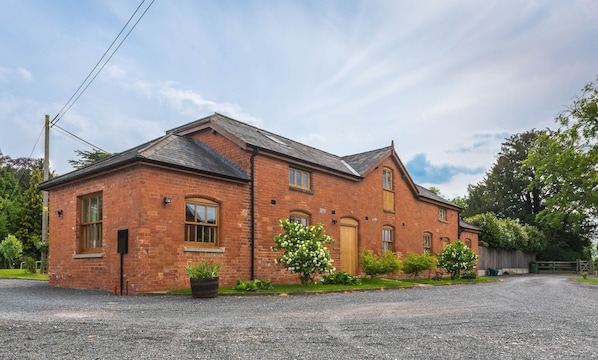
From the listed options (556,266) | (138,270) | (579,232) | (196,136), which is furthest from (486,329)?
(579,232)

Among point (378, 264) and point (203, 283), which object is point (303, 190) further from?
point (203, 283)

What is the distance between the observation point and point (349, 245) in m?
20.8

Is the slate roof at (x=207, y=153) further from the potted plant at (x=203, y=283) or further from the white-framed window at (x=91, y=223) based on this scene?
the potted plant at (x=203, y=283)

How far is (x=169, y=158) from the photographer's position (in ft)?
46.4

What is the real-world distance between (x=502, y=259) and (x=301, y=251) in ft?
92.5

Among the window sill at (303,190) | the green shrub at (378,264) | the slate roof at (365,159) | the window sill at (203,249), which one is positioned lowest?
the green shrub at (378,264)

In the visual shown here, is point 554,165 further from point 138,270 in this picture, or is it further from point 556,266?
point 138,270

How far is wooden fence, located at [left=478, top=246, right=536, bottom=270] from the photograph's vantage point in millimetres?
34781

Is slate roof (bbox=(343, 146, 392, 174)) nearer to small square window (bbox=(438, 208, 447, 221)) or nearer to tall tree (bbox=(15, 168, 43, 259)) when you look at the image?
small square window (bbox=(438, 208, 447, 221))

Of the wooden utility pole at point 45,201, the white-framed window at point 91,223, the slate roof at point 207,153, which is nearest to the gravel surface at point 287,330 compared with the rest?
the white-framed window at point 91,223

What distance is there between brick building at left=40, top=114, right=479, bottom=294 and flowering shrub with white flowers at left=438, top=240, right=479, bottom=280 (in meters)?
3.97

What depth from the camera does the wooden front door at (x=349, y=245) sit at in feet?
66.9

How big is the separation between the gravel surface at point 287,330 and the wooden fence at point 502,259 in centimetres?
2508

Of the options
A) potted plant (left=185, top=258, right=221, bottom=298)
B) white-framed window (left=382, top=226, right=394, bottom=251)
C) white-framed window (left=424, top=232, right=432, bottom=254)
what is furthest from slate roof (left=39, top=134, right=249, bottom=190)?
white-framed window (left=424, top=232, right=432, bottom=254)
